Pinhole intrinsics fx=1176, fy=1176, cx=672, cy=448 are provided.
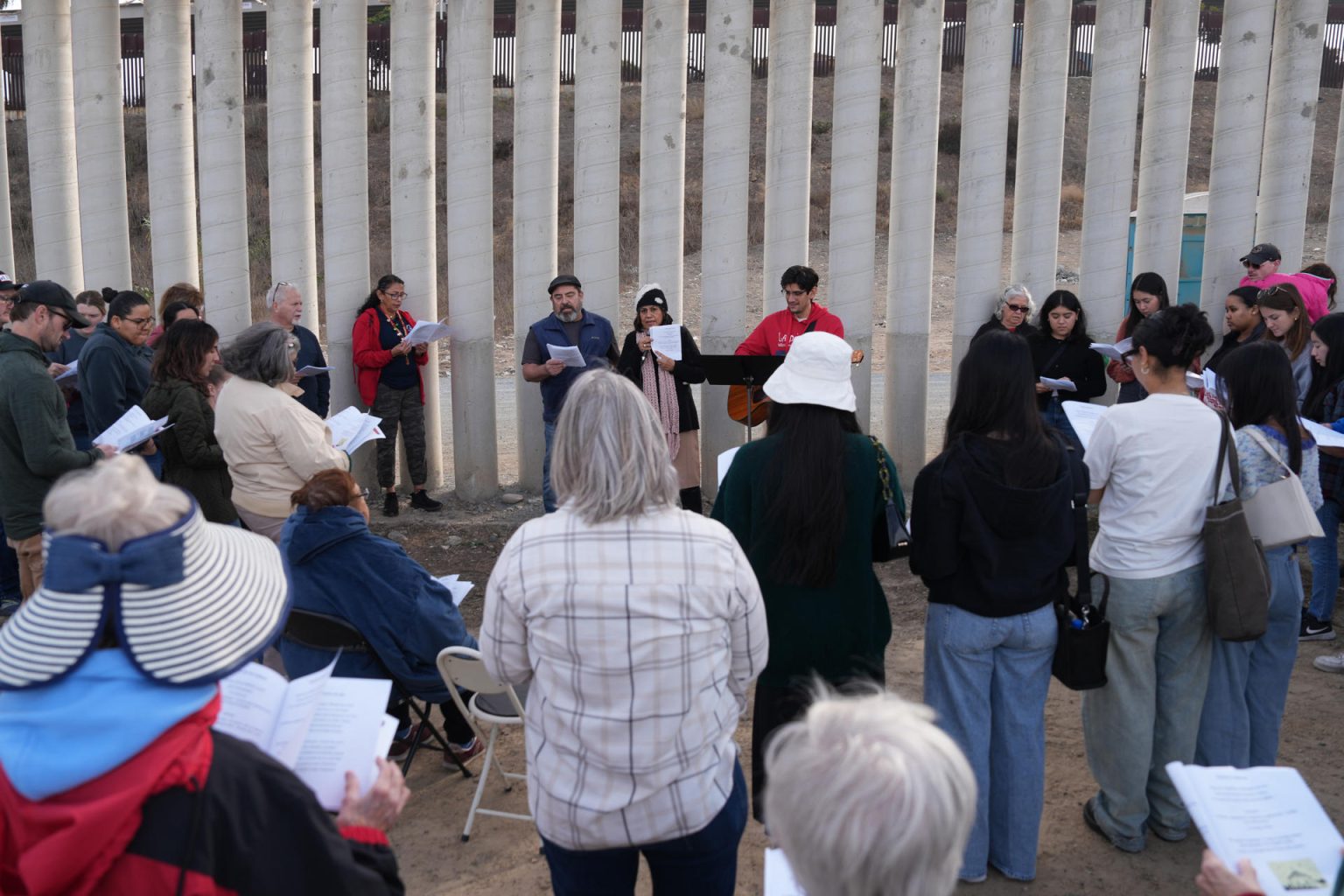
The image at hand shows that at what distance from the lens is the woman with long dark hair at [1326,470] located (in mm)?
6160

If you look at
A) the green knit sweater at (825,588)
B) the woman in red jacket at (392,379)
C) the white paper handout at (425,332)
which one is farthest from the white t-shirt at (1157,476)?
the woman in red jacket at (392,379)

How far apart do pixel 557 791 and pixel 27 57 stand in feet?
32.4

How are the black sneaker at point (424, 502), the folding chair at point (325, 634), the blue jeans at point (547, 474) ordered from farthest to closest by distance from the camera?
the black sneaker at point (424, 502) → the blue jeans at point (547, 474) → the folding chair at point (325, 634)

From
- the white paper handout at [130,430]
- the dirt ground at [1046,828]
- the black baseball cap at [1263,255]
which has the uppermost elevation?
the black baseball cap at [1263,255]

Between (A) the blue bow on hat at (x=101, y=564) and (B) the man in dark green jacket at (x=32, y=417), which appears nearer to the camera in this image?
(A) the blue bow on hat at (x=101, y=564)

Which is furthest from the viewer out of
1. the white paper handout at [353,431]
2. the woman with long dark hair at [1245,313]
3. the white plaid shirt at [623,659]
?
the woman with long dark hair at [1245,313]

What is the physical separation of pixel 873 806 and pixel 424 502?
848 cm

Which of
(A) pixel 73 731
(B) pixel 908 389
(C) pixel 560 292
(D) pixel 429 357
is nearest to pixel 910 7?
(B) pixel 908 389

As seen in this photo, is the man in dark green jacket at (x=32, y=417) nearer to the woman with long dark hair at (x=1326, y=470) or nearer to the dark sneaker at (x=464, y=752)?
the dark sneaker at (x=464, y=752)

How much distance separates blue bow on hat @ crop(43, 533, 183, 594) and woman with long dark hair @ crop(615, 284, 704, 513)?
645 centimetres

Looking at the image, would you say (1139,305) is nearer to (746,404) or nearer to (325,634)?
(746,404)

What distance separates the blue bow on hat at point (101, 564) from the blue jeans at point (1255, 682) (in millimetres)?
3827

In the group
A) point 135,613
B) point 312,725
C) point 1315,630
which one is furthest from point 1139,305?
point 135,613

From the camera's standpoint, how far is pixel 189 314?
7.64 metres
